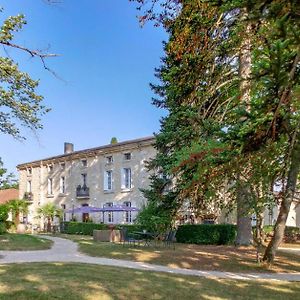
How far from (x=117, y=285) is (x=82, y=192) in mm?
34845

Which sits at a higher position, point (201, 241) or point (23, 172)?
point (23, 172)

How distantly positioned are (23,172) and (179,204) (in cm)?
3756

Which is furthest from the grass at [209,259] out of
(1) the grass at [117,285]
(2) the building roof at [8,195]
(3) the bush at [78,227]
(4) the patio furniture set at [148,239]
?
(2) the building roof at [8,195]

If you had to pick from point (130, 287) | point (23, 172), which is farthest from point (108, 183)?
point (130, 287)

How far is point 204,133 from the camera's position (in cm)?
1889

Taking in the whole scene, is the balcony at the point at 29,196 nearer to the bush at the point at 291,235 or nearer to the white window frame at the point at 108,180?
the white window frame at the point at 108,180

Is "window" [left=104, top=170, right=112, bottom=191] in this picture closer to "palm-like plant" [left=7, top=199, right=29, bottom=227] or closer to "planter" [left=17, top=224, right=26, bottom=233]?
"planter" [left=17, top=224, right=26, bottom=233]

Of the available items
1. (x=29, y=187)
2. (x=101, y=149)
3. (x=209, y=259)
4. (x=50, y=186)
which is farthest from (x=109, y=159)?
(x=209, y=259)

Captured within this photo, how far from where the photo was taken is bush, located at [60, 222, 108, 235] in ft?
118

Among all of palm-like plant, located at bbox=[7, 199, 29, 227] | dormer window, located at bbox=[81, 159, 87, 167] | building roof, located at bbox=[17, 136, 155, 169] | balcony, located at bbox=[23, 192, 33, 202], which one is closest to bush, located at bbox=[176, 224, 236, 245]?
building roof, located at bbox=[17, 136, 155, 169]

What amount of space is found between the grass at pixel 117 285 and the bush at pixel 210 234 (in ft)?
44.6

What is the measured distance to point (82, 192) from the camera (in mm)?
43812

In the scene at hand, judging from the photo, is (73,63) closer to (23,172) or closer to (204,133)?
(204,133)

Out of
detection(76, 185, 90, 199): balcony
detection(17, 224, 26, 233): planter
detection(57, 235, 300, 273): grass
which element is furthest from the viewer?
detection(76, 185, 90, 199): balcony
